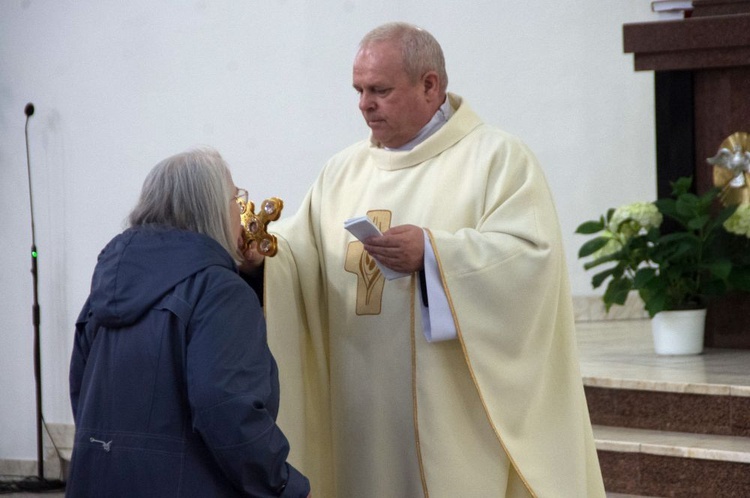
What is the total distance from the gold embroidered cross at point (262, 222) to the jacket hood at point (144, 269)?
596 mm

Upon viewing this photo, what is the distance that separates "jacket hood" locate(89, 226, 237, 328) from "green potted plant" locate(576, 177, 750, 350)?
3358 mm

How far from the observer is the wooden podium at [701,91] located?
18.4 ft

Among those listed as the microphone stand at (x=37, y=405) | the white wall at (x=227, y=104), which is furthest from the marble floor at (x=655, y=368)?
the microphone stand at (x=37, y=405)

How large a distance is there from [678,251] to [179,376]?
11.5 feet

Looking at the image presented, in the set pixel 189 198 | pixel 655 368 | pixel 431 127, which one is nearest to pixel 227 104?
pixel 655 368

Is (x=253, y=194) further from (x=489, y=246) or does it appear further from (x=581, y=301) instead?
(x=489, y=246)

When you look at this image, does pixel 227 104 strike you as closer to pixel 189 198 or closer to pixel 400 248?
pixel 400 248

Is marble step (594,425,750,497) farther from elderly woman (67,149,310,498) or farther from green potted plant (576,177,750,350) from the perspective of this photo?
elderly woman (67,149,310,498)

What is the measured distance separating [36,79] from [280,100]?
5.67 ft

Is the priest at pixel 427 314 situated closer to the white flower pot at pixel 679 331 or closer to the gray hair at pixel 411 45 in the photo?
the gray hair at pixel 411 45

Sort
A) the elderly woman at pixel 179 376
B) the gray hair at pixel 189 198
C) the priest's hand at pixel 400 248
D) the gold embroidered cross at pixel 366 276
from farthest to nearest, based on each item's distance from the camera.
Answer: the gold embroidered cross at pixel 366 276 < the priest's hand at pixel 400 248 < the gray hair at pixel 189 198 < the elderly woman at pixel 179 376

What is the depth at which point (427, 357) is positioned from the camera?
3.16 m

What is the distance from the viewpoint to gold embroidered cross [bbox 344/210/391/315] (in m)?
3.29

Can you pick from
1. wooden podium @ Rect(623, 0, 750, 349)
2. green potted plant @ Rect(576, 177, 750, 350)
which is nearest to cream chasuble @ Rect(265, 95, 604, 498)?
green potted plant @ Rect(576, 177, 750, 350)
